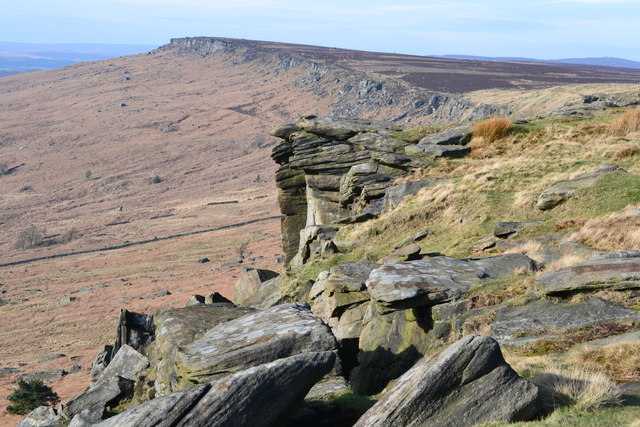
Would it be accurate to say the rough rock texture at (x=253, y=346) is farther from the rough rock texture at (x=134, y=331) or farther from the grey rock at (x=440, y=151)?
the grey rock at (x=440, y=151)

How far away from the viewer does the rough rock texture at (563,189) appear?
20.4m

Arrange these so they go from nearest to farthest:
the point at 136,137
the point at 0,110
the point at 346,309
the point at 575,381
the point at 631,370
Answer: the point at 575,381, the point at 631,370, the point at 346,309, the point at 136,137, the point at 0,110

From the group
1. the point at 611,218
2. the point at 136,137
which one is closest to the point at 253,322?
the point at 611,218

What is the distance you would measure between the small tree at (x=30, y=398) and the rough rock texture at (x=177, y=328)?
569 inches

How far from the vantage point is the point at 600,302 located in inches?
436

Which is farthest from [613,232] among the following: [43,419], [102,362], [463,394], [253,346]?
[102,362]

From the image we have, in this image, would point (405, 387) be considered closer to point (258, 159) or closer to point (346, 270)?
point (346, 270)

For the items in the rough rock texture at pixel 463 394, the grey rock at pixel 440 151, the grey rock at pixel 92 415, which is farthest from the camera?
the grey rock at pixel 440 151

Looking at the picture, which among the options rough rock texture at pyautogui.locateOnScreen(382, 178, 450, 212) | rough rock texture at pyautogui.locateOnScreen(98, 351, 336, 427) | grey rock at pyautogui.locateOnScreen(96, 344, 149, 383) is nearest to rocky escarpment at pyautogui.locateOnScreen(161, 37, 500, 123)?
rough rock texture at pyautogui.locateOnScreen(382, 178, 450, 212)

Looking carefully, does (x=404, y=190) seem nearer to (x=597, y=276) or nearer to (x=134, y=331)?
(x=134, y=331)

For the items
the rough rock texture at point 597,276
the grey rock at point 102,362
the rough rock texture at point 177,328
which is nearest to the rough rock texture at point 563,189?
the rough rock texture at point 597,276

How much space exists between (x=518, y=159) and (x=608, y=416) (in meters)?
20.6

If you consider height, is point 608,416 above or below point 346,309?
above

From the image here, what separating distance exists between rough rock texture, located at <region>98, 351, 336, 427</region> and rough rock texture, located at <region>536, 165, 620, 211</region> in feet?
47.2
